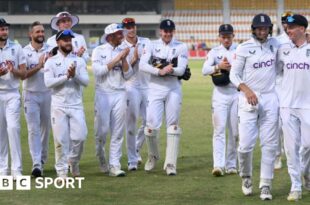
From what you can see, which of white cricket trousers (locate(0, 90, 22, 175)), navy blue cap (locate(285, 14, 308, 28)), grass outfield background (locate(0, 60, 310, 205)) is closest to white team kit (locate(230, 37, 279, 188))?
navy blue cap (locate(285, 14, 308, 28))

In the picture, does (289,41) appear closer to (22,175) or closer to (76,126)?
(76,126)

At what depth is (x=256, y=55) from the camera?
896 centimetres

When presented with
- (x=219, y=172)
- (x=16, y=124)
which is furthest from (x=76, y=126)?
(x=219, y=172)

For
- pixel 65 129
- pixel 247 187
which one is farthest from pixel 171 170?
pixel 247 187

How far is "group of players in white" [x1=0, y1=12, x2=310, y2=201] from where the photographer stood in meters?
8.99

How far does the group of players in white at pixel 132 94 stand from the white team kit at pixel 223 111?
0.02 meters

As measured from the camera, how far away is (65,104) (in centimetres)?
1025

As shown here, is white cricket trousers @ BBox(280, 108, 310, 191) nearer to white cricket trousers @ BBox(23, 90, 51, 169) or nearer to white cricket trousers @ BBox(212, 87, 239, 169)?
white cricket trousers @ BBox(212, 87, 239, 169)

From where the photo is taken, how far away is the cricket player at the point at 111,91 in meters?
10.9

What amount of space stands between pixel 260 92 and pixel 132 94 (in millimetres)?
3222

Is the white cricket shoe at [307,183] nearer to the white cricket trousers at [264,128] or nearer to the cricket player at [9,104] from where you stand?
the white cricket trousers at [264,128]

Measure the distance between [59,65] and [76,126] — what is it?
2.98 ft

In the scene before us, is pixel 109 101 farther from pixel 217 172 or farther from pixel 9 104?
pixel 217 172

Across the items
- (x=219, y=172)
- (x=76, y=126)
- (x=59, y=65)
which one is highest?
(x=59, y=65)
